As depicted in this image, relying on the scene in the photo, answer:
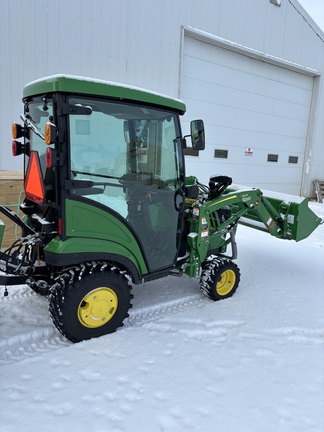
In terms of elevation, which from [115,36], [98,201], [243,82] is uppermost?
[115,36]

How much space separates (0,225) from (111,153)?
39.7 inches

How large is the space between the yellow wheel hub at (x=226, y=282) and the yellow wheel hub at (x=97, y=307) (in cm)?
136

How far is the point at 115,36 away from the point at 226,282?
5884mm

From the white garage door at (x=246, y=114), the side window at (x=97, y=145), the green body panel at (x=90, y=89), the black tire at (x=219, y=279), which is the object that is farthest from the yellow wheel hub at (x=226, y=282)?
the white garage door at (x=246, y=114)

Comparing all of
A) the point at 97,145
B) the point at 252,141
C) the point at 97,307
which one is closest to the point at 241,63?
the point at 252,141

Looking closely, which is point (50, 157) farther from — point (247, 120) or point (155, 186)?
point (247, 120)

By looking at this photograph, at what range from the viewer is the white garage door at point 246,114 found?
9273 mm

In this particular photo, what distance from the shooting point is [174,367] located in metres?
2.64

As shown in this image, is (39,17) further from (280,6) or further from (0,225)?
(280,6)

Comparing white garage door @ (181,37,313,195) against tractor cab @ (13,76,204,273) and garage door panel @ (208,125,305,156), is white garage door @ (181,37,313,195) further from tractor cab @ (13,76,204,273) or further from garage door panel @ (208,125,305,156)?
tractor cab @ (13,76,204,273)

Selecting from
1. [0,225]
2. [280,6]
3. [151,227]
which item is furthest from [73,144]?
[280,6]

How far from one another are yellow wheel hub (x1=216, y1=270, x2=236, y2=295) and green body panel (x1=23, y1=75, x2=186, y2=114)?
1918mm

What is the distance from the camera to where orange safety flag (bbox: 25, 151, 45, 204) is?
2.91 metres

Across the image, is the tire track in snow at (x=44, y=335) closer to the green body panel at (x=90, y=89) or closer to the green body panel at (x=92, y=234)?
the green body panel at (x=92, y=234)
